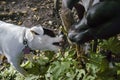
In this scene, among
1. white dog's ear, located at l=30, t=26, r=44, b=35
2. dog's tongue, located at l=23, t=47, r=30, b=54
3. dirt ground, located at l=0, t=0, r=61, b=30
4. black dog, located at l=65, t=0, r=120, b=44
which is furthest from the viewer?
dirt ground, located at l=0, t=0, r=61, b=30

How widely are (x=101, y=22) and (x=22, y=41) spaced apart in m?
1.47

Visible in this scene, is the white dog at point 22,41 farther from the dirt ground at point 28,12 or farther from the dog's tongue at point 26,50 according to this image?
the dirt ground at point 28,12

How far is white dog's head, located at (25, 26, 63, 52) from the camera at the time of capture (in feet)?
5.80

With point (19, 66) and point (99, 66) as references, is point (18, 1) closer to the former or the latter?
point (19, 66)

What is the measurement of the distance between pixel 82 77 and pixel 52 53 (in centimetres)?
33

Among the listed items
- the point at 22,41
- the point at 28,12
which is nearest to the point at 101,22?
the point at 22,41

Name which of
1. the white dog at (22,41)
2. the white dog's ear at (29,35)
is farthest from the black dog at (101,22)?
the white dog's ear at (29,35)

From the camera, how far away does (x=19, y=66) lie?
2.00 meters

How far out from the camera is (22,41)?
1.88 meters

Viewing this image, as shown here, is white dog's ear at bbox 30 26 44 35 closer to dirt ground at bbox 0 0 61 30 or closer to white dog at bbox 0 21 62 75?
white dog at bbox 0 21 62 75

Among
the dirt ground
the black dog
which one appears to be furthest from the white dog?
the black dog

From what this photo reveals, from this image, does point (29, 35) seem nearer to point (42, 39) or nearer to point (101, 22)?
point (42, 39)

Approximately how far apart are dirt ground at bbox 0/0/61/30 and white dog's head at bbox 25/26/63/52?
73cm

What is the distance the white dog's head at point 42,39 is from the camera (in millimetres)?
1769
